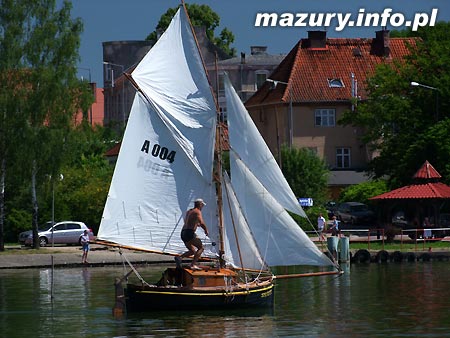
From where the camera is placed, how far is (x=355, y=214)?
86312 millimetres

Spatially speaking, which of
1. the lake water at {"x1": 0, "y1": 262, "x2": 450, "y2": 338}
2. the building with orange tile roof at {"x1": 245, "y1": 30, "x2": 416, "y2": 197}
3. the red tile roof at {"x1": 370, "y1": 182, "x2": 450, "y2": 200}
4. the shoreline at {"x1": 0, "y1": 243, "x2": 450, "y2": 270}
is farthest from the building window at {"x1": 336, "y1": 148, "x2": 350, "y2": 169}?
the lake water at {"x1": 0, "y1": 262, "x2": 450, "y2": 338}

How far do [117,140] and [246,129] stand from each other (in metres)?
84.4

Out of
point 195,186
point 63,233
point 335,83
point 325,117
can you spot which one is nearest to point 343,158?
point 325,117

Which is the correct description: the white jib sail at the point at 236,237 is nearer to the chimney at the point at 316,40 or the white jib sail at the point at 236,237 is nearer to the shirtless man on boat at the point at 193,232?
the shirtless man on boat at the point at 193,232

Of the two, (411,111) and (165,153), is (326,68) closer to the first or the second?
(411,111)

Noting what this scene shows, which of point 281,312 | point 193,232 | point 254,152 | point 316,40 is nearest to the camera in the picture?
point 193,232

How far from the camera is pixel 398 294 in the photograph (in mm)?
43688

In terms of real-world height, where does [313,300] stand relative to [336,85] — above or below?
below

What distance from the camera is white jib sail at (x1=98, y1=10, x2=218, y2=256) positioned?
125 feet

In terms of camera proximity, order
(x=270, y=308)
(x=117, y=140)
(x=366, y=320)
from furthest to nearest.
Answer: (x=117, y=140) → (x=270, y=308) → (x=366, y=320)

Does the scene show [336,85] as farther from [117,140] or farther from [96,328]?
[96,328]

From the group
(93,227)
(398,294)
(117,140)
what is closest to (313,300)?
(398,294)

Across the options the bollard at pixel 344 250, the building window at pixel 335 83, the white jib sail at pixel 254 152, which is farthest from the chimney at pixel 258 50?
the white jib sail at pixel 254 152

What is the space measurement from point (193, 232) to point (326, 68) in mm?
69946
